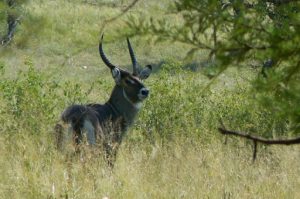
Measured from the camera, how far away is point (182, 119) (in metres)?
9.48

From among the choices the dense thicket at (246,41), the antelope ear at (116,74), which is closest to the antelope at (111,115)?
the antelope ear at (116,74)

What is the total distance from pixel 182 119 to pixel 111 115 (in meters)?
1.08

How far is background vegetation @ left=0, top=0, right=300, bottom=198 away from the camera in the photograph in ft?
9.25

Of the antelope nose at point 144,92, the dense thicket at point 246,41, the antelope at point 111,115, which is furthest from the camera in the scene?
the antelope nose at point 144,92

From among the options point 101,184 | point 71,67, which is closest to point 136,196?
point 101,184

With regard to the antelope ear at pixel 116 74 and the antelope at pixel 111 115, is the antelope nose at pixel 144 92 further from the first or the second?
the antelope ear at pixel 116 74

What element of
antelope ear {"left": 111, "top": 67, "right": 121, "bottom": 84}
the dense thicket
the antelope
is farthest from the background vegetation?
antelope ear {"left": 111, "top": 67, "right": 121, "bottom": 84}

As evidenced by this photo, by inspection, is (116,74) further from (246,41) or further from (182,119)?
(246,41)

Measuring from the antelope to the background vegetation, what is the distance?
Result: 0.21m

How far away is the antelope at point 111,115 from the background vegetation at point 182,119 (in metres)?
0.21

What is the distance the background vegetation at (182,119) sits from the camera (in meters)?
2.82

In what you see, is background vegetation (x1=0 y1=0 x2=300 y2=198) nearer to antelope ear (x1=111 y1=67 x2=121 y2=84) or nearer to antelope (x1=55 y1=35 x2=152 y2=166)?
antelope (x1=55 y1=35 x2=152 y2=166)

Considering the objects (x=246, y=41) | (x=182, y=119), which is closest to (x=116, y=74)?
(x=182, y=119)

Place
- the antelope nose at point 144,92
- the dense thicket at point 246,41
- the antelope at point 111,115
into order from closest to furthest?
1. the dense thicket at point 246,41
2. the antelope at point 111,115
3. the antelope nose at point 144,92
